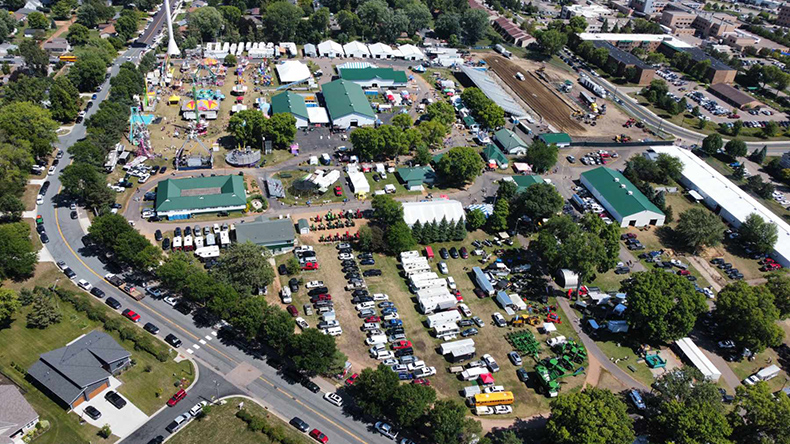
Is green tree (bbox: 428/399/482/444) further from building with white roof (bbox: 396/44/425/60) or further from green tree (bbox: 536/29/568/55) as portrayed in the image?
green tree (bbox: 536/29/568/55)

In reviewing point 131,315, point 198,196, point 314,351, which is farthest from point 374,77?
point 314,351

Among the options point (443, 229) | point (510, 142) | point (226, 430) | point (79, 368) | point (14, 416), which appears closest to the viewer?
point (14, 416)

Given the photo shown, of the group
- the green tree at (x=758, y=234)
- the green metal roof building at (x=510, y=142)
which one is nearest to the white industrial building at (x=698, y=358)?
the green tree at (x=758, y=234)

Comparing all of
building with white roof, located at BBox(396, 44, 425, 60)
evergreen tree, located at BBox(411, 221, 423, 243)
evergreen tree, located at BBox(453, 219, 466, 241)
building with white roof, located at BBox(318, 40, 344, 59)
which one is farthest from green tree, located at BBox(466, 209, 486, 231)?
building with white roof, located at BBox(318, 40, 344, 59)

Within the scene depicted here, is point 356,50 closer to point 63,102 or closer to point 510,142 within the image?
point 510,142

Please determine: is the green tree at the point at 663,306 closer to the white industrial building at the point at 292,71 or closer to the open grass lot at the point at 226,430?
the open grass lot at the point at 226,430
